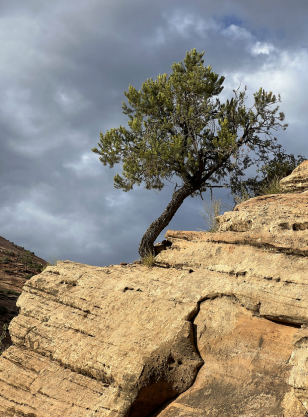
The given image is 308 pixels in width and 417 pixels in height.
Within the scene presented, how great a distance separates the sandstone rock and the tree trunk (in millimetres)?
5530

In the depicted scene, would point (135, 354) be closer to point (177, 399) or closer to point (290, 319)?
point (177, 399)

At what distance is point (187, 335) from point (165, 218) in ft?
28.1

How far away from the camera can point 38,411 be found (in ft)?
24.5

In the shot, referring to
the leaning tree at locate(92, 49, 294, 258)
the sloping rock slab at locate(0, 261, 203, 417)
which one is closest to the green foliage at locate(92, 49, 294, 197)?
the leaning tree at locate(92, 49, 294, 258)

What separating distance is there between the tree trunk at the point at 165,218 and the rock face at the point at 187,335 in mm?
4509

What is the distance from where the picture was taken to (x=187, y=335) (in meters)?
6.85

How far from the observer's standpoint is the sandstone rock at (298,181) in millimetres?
10242

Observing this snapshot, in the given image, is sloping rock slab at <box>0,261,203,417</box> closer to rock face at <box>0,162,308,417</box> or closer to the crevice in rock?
rock face at <box>0,162,308,417</box>

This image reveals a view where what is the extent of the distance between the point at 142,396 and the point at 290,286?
3.51 meters

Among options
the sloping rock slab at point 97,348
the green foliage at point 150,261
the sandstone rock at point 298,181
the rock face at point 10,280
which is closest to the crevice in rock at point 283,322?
the sloping rock slab at point 97,348

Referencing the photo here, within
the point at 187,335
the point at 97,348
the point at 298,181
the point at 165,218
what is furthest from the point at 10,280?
the point at 298,181

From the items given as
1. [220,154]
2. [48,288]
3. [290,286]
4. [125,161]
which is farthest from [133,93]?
[290,286]

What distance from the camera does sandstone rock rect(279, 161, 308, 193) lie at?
10.2 m

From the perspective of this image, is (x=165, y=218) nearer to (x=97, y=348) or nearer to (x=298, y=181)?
(x=298, y=181)
